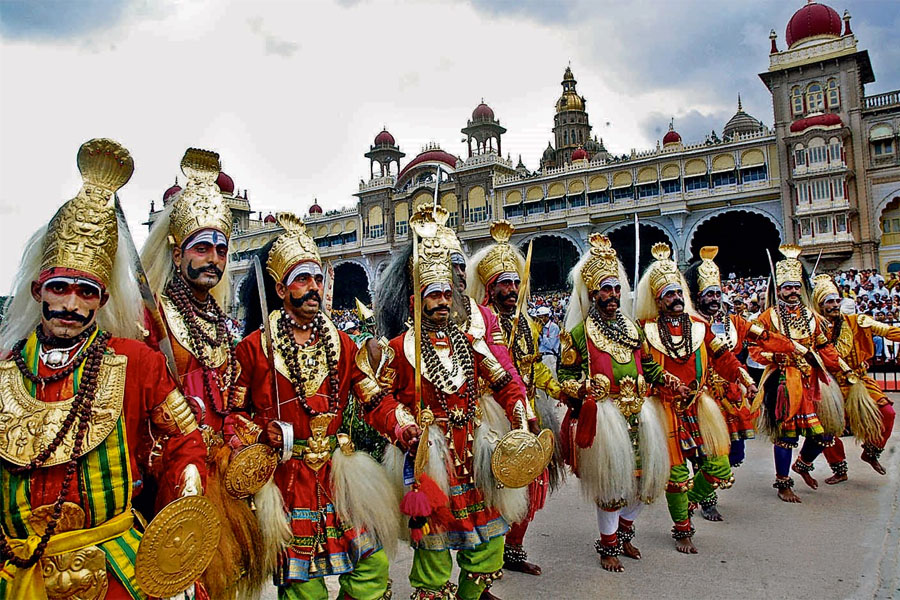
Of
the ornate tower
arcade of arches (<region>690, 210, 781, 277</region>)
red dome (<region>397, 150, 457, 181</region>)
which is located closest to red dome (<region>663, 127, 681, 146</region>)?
arcade of arches (<region>690, 210, 781, 277</region>)

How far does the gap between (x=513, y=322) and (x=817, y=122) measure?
82.3 ft

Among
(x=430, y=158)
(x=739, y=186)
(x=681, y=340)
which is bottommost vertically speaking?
(x=681, y=340)

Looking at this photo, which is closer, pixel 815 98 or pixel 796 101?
pixel 815 98

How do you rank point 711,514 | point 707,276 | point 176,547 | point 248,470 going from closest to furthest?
point 176,547 → point 248,470 → point 711,514 → point 707,276

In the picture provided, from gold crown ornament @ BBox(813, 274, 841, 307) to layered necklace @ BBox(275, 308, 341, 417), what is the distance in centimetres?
567

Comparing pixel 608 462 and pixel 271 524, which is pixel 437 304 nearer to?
pixel 271 524

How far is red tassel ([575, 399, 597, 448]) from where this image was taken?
4.31 m

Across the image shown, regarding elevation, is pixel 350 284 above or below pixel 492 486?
above

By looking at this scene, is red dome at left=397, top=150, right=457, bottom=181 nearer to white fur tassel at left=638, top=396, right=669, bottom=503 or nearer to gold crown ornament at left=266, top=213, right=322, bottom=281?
white fur tassel at left=638, top=396, right=669, bottom=503

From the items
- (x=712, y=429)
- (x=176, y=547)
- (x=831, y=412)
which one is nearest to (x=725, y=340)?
(x=712, y=429)

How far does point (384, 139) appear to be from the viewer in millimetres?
40594

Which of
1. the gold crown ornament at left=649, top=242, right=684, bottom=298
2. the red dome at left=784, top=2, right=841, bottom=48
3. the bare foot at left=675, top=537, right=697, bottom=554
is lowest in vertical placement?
the bare foot at left=675, top=537, right=697, bottom=554

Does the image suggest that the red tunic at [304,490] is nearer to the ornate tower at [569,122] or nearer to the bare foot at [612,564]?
the bare foot at [612,564]

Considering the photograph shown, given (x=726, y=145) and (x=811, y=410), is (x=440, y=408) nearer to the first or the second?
(x=811, y=410)
